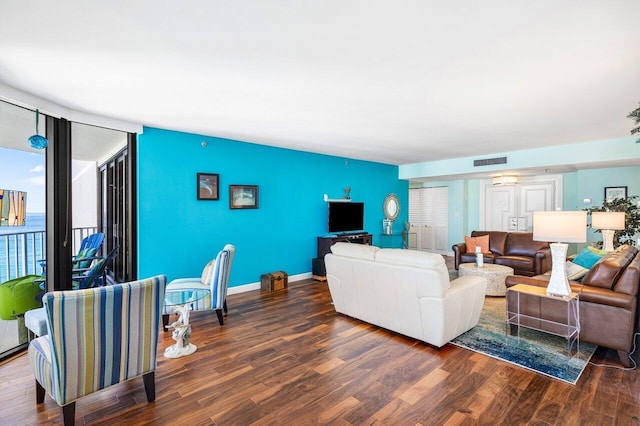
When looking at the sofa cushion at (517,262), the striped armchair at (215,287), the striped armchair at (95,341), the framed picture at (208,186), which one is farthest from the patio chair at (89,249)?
the sofa cushion at (517,262)

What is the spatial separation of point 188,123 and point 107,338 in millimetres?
2812

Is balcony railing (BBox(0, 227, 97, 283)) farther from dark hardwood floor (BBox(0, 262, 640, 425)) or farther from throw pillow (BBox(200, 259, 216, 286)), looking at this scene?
throw pillow (BBox(200, 259, 216, 286))

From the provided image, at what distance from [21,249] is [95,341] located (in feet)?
11.7

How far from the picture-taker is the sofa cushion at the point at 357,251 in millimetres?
3406

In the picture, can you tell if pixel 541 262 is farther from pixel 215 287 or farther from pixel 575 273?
pixel 215 287

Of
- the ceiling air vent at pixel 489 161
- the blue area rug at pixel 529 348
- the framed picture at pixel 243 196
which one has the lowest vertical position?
the blue area rug at pixel 529 348

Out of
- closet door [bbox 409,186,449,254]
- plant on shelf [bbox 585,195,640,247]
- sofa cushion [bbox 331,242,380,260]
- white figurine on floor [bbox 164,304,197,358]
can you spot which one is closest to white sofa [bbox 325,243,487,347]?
sofa cushion [bbox 331,242,380,260]

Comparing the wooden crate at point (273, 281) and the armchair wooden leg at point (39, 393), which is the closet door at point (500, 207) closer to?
the wooden crate at point (273, 281)

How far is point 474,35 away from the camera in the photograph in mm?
1943

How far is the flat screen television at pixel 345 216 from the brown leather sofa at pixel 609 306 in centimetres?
363

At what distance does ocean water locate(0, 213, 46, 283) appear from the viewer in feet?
A: 12.5

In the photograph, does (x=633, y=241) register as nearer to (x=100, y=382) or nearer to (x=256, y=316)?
(x=256, y=316)

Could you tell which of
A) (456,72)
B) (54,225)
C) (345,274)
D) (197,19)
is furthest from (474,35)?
(54,225)

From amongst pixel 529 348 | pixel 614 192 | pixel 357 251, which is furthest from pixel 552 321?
pixel 614 192
